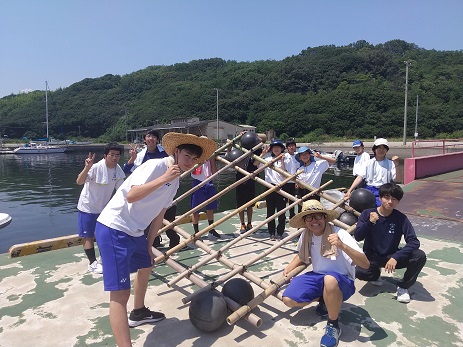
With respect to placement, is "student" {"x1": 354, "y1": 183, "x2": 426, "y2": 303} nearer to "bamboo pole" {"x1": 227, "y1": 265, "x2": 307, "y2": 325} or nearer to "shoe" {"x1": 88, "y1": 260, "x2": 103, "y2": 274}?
"bamboo pole" {"x1": 227, "y1": 265, "x2": 307, "y2": 325}

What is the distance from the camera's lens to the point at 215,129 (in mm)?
62906

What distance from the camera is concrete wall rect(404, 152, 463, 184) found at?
42.8ft

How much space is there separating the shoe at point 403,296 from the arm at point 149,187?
303 centimetres

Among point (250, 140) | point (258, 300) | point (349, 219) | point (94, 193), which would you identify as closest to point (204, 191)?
point (250, 140)

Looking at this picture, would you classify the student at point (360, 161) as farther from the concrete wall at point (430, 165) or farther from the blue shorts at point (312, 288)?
the concrete wall at point (430, 165)

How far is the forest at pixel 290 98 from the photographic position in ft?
217

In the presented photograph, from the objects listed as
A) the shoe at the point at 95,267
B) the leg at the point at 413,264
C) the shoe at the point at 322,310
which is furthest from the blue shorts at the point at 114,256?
the leg at the point at 413,264

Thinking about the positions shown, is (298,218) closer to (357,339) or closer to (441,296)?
(357,339)

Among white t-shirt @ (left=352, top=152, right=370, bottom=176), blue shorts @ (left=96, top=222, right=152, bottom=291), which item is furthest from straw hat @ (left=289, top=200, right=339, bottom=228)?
white t-shirt @ (left=352, top=152, right=370, bottom=176)

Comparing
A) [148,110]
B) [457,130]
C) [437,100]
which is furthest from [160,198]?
[148,110]

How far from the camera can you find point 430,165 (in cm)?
1389

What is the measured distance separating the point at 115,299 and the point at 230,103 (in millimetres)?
84692

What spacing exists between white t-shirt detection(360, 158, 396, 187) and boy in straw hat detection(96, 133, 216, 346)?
3715 mm

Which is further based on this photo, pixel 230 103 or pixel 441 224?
pixel 230 103
